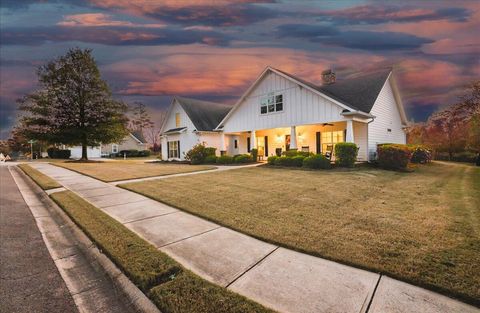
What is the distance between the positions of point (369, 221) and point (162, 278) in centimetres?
385

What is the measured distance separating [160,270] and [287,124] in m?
15.7

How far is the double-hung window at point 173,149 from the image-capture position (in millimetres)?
24344

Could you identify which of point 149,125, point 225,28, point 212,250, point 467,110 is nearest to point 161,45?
point 225,28

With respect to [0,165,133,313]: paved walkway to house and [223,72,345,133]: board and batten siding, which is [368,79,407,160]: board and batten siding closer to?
[223,72,345,133]: board and batten siding

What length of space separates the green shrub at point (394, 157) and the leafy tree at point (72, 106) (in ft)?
90.8

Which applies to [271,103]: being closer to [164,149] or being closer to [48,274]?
[164,149]

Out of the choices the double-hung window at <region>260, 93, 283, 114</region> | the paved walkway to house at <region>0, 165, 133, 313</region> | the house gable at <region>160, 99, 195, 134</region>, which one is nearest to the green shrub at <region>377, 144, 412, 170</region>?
the double-hung window at <region>260, 93, 283, 114</region>

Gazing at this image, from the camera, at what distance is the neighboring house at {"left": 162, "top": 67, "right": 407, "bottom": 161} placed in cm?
1539

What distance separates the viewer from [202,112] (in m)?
25.1

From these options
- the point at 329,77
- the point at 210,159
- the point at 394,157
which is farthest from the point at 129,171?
the point at 329,77

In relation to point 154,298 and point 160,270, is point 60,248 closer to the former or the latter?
point 160,270

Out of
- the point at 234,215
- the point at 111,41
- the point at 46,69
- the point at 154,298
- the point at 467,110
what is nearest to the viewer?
the point at 154,298

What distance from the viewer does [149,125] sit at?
64.5 metres

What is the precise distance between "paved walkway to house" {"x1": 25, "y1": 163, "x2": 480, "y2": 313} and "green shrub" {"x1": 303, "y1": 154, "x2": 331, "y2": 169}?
10145 mm
